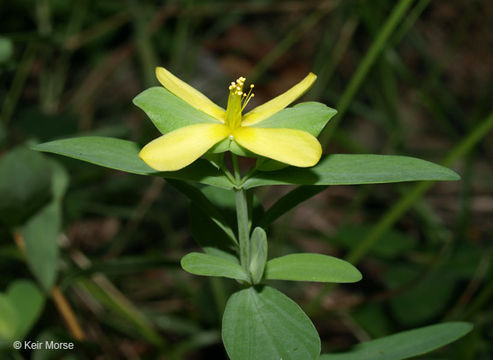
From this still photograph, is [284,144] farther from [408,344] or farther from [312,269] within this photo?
[408,344]

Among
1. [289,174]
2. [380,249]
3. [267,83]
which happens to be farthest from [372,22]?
[267,83]

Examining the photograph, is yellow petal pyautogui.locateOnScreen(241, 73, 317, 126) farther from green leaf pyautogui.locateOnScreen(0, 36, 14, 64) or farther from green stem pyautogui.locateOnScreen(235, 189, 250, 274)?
green leaf pyautogui.locateOnScreen(0, 36, 14, 64)

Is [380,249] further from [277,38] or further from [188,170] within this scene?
[277,38]

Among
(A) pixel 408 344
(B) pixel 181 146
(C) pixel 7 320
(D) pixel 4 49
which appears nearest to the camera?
(B) pixel 181 146

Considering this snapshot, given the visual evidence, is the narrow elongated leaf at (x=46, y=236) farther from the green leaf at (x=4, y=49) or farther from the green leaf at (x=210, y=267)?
the green leaf at (x=210, y=267)

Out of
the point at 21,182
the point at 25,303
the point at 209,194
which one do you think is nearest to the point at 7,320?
the point at 25,303

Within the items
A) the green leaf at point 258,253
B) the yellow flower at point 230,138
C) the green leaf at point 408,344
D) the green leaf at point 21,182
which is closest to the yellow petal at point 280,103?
the yellow flower at point 230,138

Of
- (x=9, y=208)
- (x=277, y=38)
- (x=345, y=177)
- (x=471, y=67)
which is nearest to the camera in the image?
(x=345, y=177)
